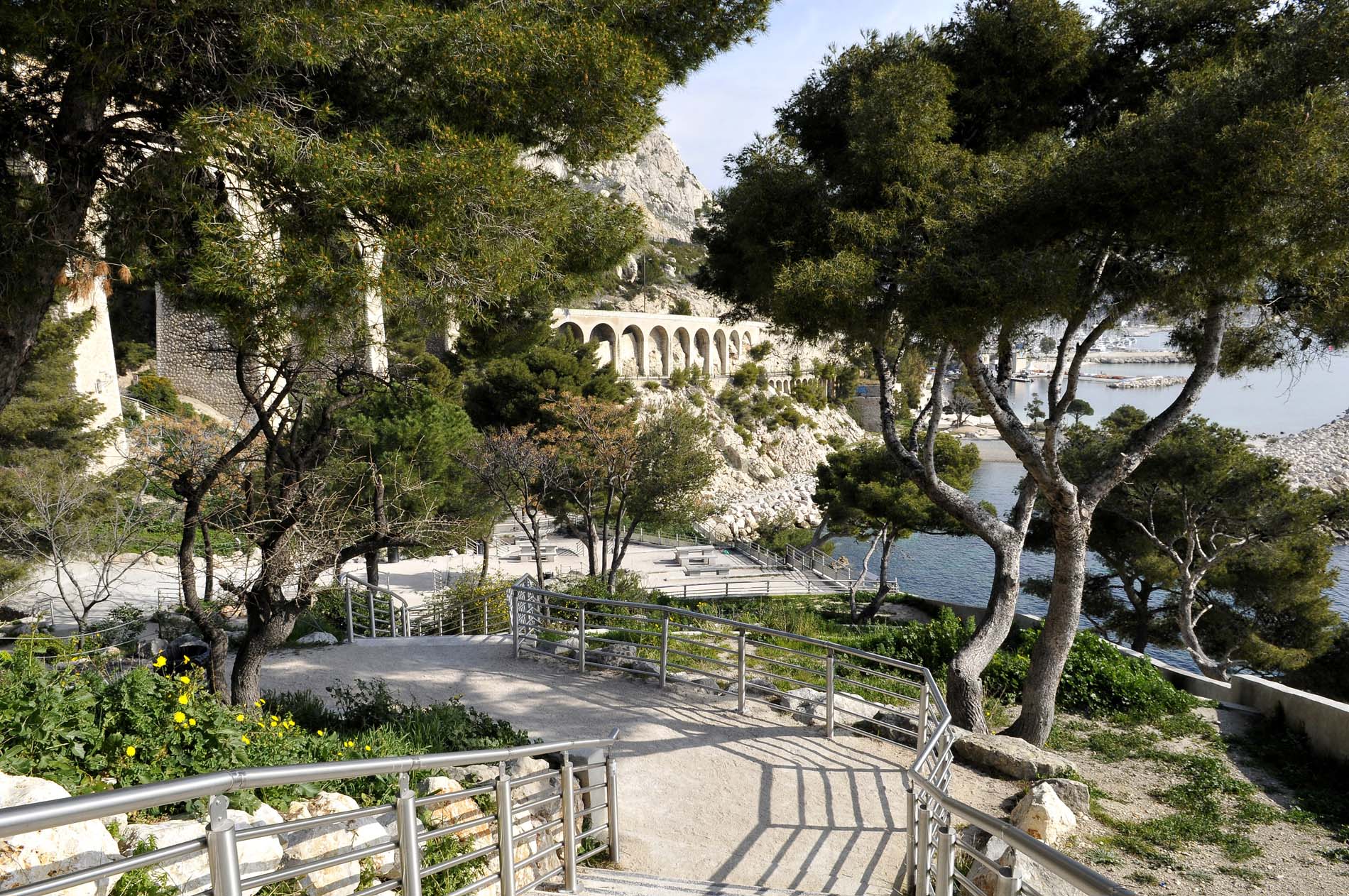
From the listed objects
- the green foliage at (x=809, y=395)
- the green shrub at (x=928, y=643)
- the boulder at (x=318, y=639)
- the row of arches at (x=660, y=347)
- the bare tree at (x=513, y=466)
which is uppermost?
the row of arches at (x=660, y=347)

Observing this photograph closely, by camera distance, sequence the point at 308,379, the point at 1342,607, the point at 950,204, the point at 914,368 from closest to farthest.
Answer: the point at 308,379
the point at 950,204
the point at 914,368
the point at 1342,607

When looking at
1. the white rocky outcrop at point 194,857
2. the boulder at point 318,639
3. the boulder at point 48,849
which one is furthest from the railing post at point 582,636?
the boulder at point 48,849

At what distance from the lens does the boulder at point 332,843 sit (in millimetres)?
2945

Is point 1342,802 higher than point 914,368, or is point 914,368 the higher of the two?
point 914,368

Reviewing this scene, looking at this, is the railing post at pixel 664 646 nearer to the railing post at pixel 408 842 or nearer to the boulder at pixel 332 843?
the boulder at pixel 332 843

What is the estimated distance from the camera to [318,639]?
33.0ft

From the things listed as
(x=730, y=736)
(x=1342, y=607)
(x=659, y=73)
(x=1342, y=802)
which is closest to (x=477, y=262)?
(x=659, y=73)

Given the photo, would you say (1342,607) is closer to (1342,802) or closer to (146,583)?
(1342,802)

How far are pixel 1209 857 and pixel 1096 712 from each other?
3.60m

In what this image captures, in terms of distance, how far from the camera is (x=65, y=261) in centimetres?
478

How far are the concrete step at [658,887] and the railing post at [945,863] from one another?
1219mm

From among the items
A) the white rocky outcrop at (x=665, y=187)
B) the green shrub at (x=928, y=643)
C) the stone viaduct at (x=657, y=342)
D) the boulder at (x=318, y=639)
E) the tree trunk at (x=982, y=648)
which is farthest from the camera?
the white rocky outcrop at (x=665, y=187)

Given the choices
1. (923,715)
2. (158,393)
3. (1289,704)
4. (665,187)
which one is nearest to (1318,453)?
(1289,704)

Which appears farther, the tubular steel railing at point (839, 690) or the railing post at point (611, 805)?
the railing post at point (611, 805)
